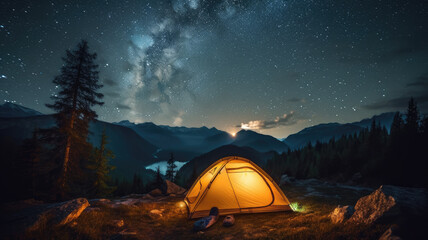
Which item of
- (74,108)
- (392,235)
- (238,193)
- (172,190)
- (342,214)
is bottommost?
(172,190)

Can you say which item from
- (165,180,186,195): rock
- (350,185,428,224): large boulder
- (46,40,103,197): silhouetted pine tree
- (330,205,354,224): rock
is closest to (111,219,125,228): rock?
(165,180,186,195): rock

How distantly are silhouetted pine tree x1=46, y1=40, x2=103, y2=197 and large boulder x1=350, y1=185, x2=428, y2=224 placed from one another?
68.2 feet

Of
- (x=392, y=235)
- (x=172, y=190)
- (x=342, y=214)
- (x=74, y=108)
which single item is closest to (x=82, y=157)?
(x=74, y=108)

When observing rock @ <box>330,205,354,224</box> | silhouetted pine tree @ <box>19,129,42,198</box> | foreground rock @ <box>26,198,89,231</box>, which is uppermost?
silhouetted pine tree @ <box>19,129,42,198</box>

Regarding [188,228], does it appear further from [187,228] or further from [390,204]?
[390,204]

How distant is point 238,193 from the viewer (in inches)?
359

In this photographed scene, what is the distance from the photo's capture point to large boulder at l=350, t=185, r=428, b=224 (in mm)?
5043

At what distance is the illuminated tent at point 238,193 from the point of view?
345 inches

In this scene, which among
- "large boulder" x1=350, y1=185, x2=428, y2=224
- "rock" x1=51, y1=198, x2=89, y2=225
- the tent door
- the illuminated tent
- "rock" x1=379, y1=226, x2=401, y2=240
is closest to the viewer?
"rock" x1=379, y1=226, x2=401, y2=240

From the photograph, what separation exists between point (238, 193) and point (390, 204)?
5.91 metres

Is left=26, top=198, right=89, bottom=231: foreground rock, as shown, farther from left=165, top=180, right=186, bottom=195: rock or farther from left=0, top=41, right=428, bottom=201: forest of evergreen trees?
left=0, top=41, right=428, bottom=201: forest of evergreen trees

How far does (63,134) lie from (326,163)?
56.3 meters

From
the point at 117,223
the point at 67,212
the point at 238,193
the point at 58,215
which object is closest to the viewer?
the point at 58,215

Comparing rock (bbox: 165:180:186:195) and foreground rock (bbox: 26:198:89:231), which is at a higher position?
foreground rock (bbox: 26:198:89:231)
